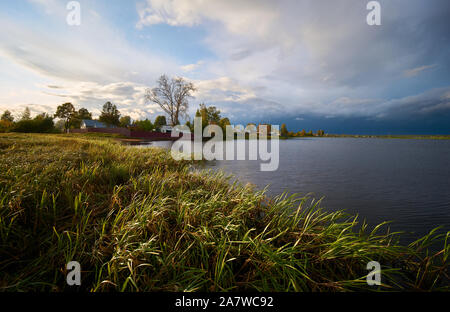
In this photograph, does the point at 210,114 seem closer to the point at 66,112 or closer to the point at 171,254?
the point at 66,112

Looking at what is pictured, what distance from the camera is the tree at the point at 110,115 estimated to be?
5988 centimetres

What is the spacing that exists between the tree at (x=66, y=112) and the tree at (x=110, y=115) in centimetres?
813

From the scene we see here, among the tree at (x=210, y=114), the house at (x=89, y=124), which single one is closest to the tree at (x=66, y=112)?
the house at (x=89, y=124)

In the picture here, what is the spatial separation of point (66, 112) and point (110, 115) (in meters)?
11.9

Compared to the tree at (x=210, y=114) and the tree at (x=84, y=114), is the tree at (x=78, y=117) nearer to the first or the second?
the tree at (x=84, y=114)

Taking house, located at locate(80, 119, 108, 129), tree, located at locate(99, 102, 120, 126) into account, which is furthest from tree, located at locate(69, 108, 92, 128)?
tree, located at locate(99, 102, 120, 126)

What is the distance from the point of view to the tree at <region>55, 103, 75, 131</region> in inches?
2162

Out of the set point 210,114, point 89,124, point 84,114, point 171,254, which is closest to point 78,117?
point 89,124

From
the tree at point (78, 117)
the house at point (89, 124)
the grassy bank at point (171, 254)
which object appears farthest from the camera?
the house at point (89, 124)

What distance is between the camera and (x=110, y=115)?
60.6 metres
